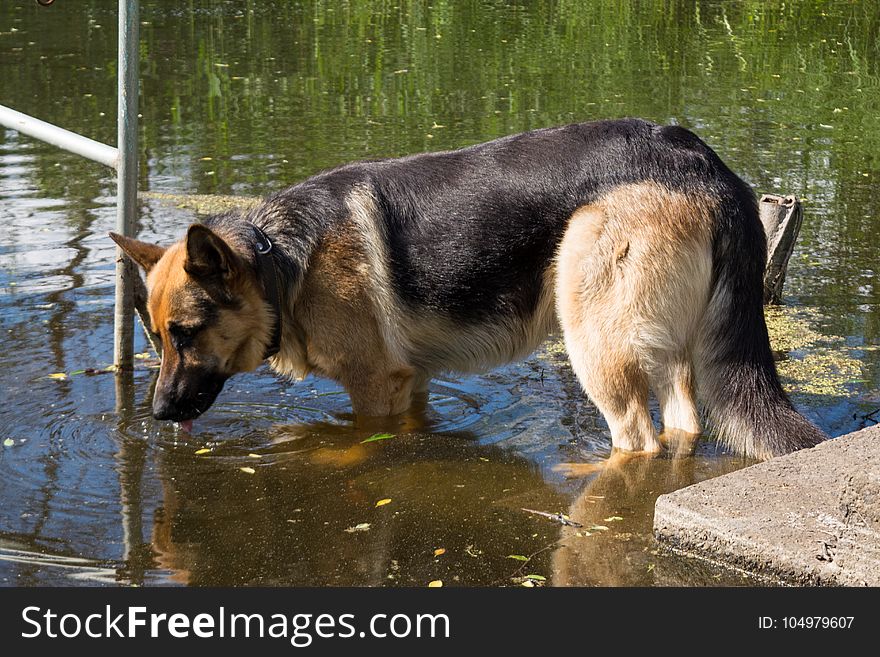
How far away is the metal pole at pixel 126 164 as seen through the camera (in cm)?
595

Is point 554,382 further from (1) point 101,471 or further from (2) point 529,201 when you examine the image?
(1) point 101,471

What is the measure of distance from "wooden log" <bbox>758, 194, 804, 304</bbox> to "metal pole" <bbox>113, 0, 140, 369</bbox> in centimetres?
399

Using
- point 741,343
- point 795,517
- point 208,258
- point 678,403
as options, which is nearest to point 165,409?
point 208,258

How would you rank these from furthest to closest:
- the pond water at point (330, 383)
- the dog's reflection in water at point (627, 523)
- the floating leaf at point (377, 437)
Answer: the floating leaf at point (377, 437) → the pond water at point (330, 383) → the dog's reflection in water at point (627, 523)

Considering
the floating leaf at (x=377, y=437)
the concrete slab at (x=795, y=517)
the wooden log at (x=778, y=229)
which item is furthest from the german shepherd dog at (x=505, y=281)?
the wooden log at (x=778, y=229)

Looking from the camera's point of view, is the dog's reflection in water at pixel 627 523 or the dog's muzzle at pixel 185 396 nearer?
the dog's reflection in water at pixel 627 523

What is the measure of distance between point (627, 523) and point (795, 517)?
0.76 metres

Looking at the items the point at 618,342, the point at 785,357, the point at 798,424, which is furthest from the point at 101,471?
the point at 785,357

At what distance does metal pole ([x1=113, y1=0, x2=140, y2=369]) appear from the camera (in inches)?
234

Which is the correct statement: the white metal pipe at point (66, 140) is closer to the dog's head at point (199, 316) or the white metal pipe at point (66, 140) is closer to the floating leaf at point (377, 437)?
the dog's head at point (199, 316)

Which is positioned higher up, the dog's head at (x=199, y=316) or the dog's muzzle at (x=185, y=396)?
the dog's head at (x=199, y=316)

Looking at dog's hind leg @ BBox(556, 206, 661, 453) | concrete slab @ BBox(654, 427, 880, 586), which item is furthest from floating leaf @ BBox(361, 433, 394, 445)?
concrete slab @ BBox(654, 427, 880, 586)

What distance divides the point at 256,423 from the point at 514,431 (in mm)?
1390

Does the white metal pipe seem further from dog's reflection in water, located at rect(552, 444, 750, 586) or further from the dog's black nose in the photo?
dog's reflection in water, located at rect(552, 444, 750, 586)
